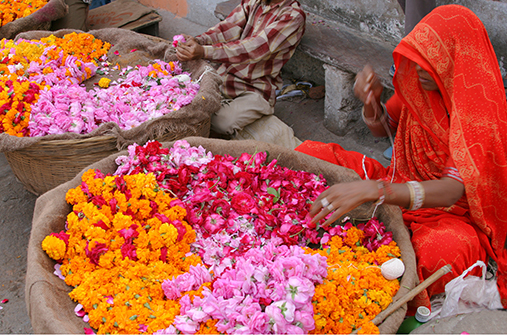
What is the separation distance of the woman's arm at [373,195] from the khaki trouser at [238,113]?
193cm

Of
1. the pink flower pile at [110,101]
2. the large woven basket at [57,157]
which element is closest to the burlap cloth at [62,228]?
the large woven basket at [57,157]

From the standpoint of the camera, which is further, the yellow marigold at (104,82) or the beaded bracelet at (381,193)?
the yellow marigold at (104,82)

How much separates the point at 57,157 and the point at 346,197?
6.35ft

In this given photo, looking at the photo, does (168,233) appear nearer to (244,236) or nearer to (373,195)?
(244,236)

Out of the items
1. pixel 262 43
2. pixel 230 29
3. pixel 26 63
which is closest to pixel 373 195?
pixel 262 43

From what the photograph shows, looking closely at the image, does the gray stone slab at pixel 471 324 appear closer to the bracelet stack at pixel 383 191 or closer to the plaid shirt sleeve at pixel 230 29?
the bracelet stack at pixel 383 191

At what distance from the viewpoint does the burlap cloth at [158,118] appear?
106 inches

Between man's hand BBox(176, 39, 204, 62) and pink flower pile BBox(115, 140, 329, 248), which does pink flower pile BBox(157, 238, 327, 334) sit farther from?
man's hand BBox(176, 39, 204, 62)

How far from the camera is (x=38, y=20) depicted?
14.2 ft


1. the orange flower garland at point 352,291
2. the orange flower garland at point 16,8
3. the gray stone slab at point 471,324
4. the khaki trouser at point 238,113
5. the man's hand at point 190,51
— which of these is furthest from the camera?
the orange flower garland at point 16,8

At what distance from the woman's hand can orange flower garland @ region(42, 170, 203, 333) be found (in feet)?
2.06

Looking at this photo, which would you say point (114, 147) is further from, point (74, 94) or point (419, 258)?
point (419, 258)

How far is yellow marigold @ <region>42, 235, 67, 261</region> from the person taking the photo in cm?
185

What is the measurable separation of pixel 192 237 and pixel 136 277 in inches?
12.5
